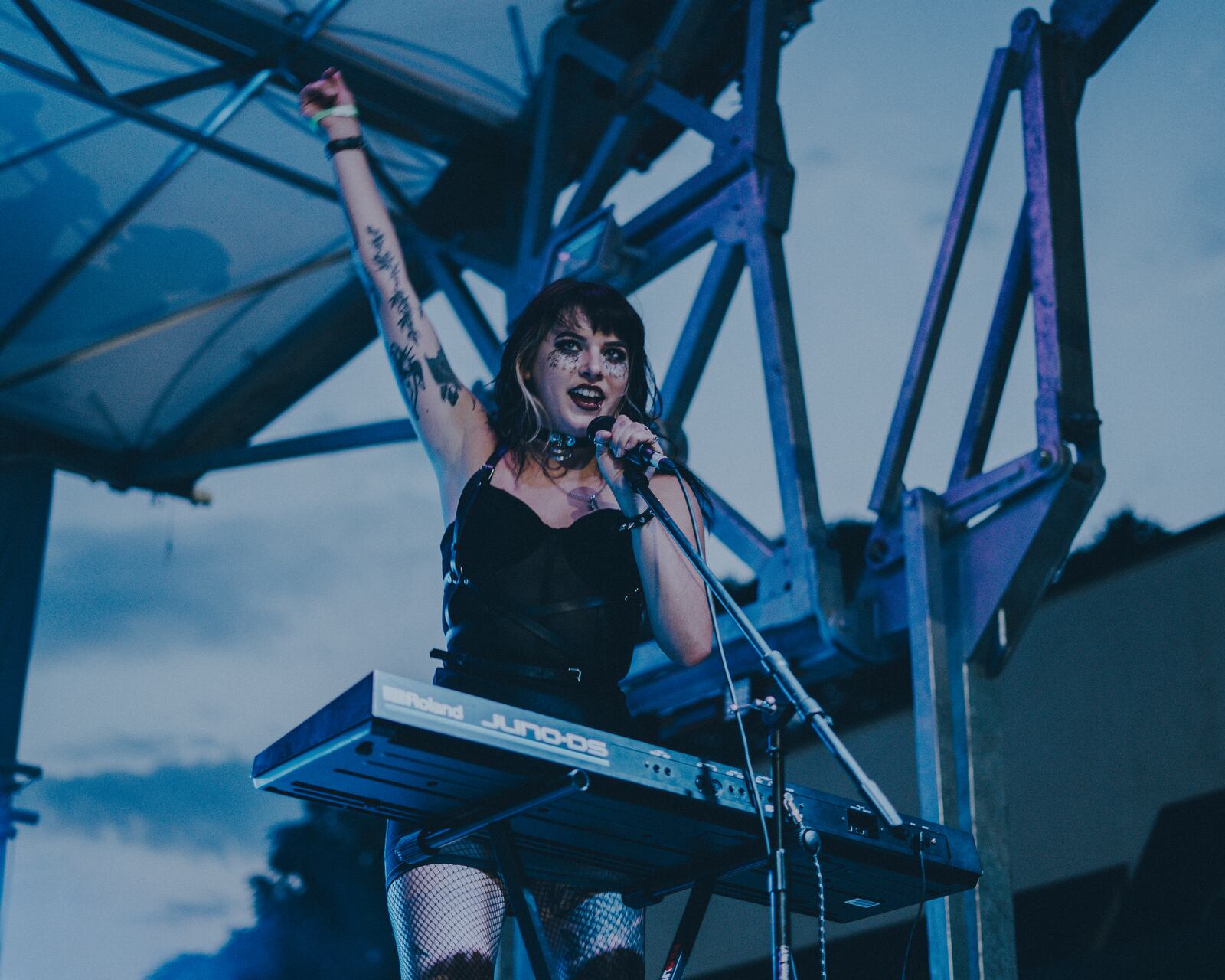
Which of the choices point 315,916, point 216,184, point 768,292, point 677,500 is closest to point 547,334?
point 677,500

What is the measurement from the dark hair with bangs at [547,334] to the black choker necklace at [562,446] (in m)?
0.03

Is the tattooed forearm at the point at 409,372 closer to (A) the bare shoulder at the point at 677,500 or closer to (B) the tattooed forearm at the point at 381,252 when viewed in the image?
(B) the tattooed forearm at the point at 381,252

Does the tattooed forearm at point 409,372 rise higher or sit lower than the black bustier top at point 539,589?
higher

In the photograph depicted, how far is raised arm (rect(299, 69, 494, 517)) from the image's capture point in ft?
6.33

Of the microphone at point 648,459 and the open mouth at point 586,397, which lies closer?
the microphone at point 648,459

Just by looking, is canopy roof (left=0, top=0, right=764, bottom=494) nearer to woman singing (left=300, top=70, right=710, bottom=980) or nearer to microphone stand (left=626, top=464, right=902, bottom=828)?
woman singing (left=300, top=70, right=710, bottom=980)

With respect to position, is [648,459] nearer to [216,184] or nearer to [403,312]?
[403,312]

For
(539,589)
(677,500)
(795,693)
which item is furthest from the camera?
(677,500)

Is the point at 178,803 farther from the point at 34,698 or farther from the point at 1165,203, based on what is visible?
the point at 1165,203

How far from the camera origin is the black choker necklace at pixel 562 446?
1.88 meters

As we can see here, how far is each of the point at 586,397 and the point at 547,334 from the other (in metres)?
0.14

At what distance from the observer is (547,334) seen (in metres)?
1.96

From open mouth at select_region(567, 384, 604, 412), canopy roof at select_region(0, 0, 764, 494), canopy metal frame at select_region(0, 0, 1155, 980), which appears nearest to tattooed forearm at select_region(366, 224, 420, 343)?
open mouth at select_region(567, 384, 604, 412)

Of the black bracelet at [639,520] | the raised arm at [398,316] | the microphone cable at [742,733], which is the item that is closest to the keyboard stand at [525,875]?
the microphone cable at [742,733]
